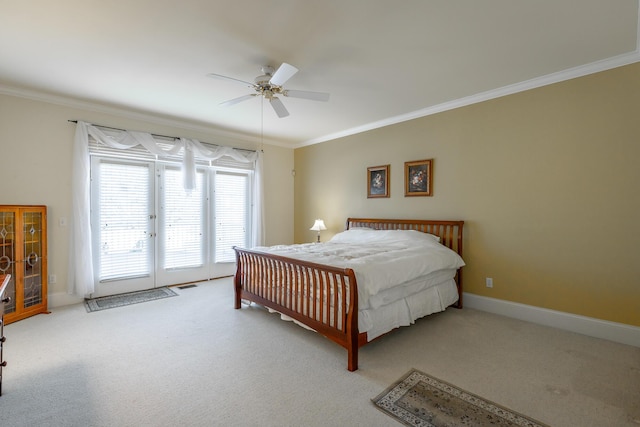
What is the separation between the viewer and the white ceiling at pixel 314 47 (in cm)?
219

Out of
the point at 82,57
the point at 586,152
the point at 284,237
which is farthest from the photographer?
the point at 284,237

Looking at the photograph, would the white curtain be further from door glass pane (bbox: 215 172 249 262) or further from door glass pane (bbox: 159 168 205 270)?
door glass pane (bbox: 215 172 249 262)

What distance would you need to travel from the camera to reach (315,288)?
2811mm

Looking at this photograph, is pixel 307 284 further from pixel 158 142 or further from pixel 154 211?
pixel 158 142

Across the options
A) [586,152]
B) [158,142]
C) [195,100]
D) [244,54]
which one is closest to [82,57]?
[195,100]

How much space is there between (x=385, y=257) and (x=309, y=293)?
91 centimetres

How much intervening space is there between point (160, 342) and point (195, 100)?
9.87 ft

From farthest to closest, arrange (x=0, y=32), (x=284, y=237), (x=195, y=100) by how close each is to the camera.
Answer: (x=284, y=237) < (x=195, y=100) < (x=0, y=32)

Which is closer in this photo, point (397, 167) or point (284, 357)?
point (284, 357)

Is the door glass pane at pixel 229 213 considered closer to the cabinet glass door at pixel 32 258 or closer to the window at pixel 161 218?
the window at pixel 161 218

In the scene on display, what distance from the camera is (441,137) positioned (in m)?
4.21

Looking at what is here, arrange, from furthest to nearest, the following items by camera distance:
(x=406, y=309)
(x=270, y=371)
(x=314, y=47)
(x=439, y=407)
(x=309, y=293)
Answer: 1. (x=406, y=309)
2. (x=309, y=293)
3. (x=314, y=47)
4. (x=270, y=371)
5. (x=439, y=407)

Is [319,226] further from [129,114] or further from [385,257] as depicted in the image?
[129,114]

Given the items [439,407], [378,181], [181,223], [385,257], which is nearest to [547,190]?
[385,257]
